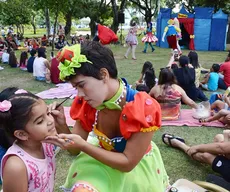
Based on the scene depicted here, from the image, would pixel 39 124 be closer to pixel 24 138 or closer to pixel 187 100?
pixel 24 138

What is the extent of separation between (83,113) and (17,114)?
44 centimetres

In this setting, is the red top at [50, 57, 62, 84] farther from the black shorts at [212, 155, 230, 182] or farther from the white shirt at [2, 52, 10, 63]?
the black shorts at [212, 155, 230, 182]

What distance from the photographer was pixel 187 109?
500cm

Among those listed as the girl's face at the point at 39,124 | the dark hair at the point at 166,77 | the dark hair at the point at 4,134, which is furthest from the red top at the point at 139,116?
the dark hair at the point at 166,77

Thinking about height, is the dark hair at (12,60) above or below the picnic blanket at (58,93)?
above

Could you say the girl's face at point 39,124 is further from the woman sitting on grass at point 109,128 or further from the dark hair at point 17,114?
the woman sitting on grass at point 109,128

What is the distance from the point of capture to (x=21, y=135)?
1574 mm

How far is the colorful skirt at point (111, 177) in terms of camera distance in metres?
1.52

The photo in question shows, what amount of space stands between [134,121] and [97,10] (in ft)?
75.6

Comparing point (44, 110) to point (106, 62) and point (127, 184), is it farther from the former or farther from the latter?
point (127, 184)

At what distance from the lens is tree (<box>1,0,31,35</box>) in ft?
80.8

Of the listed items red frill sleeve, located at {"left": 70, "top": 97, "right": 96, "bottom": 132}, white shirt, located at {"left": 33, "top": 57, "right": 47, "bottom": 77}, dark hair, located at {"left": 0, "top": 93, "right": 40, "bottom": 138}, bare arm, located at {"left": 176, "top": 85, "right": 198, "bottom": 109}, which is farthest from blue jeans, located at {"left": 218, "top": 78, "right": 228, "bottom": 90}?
dark hair, located at {"left": 0, "top": 93, "right": 40, "bottom": 138}

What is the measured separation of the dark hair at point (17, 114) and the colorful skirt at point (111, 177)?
445mm

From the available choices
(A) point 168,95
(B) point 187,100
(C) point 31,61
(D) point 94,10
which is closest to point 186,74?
(B) point 187,100
